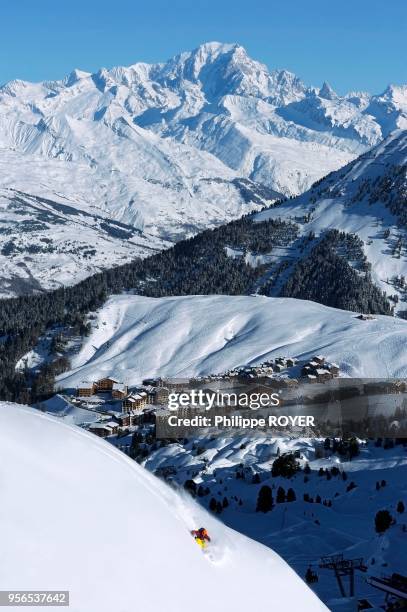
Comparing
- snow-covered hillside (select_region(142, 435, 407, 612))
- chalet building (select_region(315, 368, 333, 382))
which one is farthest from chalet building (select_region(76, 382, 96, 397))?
chalet building (select_region(315, 368, 333, 382))

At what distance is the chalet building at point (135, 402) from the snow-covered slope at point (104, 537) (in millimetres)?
87632

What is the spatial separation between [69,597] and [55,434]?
2.63 m

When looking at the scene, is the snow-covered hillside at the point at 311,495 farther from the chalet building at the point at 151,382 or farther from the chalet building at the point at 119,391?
the chalet building at the point at 151,382

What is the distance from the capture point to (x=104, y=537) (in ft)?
34.0

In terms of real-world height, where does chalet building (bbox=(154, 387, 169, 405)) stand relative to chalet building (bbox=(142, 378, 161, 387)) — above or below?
below

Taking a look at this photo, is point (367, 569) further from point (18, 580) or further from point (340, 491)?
point (18, 580)

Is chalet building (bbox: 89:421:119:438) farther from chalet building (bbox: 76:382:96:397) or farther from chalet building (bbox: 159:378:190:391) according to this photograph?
chalet building (bbox: 76:382:96:397)

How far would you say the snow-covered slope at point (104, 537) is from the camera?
31.7ft

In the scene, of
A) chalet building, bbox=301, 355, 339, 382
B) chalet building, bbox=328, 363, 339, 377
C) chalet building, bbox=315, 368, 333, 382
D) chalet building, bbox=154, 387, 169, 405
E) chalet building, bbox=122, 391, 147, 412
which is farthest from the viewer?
chalet building, bbox=328, 363, 339, 377

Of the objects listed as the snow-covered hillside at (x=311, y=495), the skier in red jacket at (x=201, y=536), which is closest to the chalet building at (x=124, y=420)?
the snow-covered hillside at (x=311, y=495)

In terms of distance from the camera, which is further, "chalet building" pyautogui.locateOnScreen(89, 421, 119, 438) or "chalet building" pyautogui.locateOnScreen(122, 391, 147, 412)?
"chalet building" pyautogui.locateOnScreen(122, 391, 147, 412)

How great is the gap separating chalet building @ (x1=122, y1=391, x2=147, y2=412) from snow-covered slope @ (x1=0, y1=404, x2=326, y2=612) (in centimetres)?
8763

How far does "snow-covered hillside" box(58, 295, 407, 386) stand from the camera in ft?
388

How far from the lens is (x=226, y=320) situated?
5635 inches
